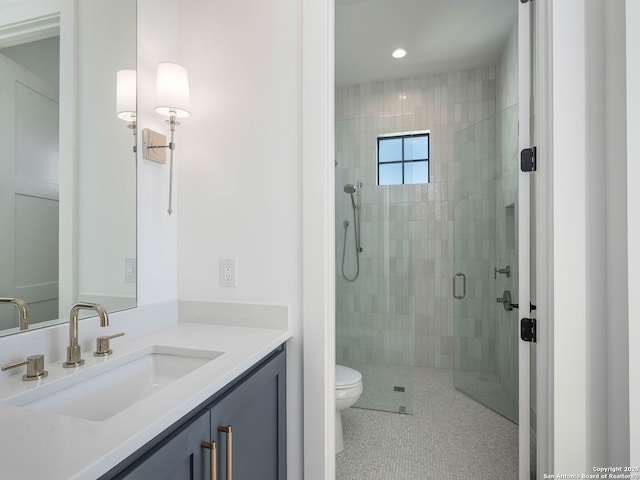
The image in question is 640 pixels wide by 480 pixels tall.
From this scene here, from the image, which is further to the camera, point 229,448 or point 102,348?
point 102,348

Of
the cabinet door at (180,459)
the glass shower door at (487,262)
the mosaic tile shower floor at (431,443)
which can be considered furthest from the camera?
the glass shower door at (487,262)

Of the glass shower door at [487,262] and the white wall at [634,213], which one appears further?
the glass shower door at [487,262]

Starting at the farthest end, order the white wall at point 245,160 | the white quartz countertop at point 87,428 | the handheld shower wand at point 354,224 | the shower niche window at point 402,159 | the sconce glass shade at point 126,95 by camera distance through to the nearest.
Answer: the shower niche window at point 402,159, the handheld shower wand at point 354,224, the white wall at point 245,160, the sconce glass shade at point 126,95, the white quartz countertop at point 87,428

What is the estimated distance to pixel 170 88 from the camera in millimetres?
1346

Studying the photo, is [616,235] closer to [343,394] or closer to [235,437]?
A: [235,437]

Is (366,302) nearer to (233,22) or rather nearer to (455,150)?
(455,150)

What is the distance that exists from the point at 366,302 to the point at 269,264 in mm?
1497

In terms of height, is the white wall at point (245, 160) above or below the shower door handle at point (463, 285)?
above

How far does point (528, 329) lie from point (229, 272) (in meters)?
1.19

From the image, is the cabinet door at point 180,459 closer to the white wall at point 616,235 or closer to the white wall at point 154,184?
the white wall at point 154,184

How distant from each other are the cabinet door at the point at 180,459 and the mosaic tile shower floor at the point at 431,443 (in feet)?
3.95

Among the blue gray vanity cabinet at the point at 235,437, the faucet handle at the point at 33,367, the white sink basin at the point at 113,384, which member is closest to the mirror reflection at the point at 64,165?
the faucet handle at the point at 33,367

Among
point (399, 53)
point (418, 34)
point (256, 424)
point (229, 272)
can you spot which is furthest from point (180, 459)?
point (399, 53)

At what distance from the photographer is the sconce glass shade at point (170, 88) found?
1.34m
